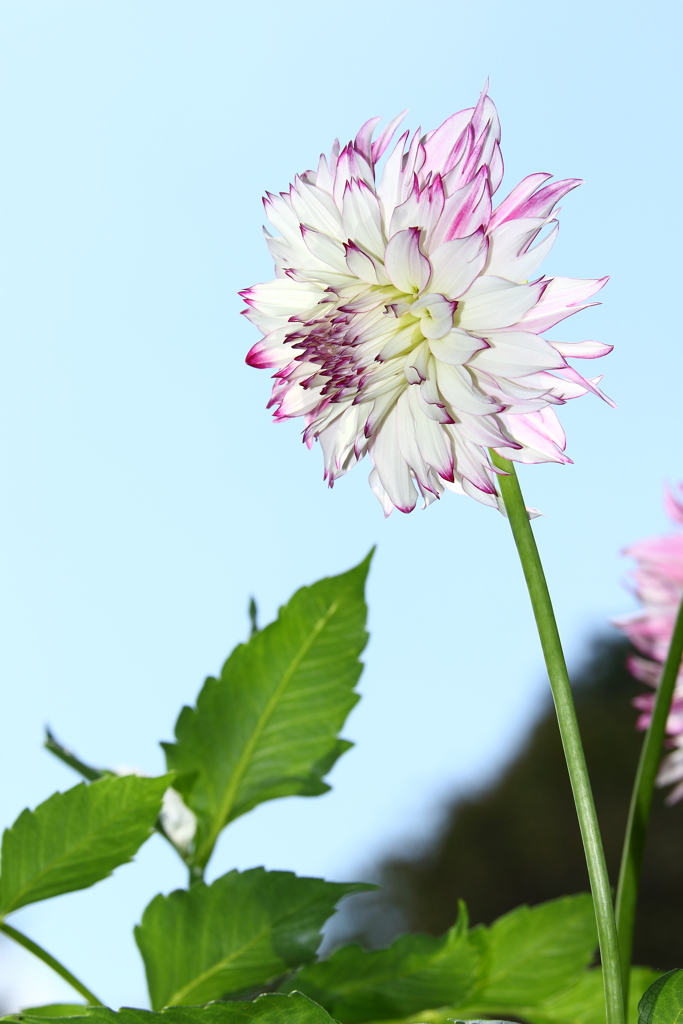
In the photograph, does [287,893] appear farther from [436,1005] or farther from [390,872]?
[390,872]

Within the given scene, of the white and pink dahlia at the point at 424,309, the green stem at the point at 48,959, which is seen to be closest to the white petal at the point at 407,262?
the white and pink dahlia at the point at 424,309

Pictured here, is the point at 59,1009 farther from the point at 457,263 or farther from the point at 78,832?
the point at 457,263

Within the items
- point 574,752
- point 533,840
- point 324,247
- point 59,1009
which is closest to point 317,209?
point 324,247

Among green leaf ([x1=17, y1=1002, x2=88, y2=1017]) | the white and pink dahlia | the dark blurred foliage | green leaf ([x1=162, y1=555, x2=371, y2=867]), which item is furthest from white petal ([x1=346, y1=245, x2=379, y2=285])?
the dark blurred foliage

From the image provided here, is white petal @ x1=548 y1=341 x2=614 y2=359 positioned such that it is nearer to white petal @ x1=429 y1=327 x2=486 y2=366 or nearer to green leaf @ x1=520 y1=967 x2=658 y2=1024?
white petal @ x1=429 y1=327 x2=486 y2=366

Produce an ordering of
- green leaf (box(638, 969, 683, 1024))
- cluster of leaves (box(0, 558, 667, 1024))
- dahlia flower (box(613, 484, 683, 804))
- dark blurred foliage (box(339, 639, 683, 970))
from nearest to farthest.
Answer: green leaf (box(638, 969, 683, 1024))
cluster of leaves (box(0, 558, 667, 1024))
dahlia flower (box(613, 484, 683, 804))
dark blurred foliage (box(339, 639, 683, 970))

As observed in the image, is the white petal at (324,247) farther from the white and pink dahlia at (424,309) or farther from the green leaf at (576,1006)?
the green leaf at (576,1006)
